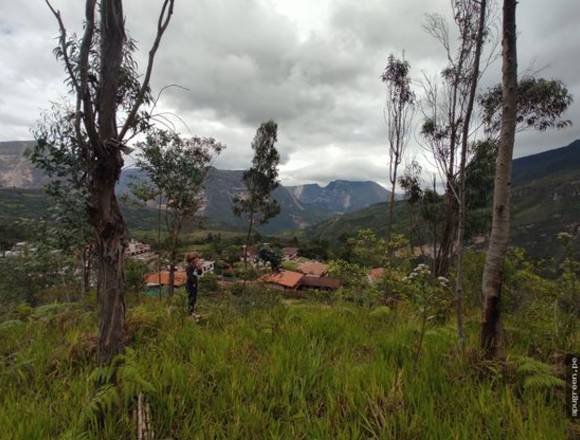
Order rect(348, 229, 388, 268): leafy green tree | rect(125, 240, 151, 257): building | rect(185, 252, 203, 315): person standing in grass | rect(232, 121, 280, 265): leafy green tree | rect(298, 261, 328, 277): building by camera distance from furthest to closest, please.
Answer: rect(298, 261, 328, 277): building
rect(232, 121, 280, 265): leafy green tree
rect(348, 229, 388, 268): leafy green tree
rect(185, 252, 203, 315): person standing in grass
rect(125, 240, 151, 257): building

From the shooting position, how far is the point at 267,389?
3000 millimetres

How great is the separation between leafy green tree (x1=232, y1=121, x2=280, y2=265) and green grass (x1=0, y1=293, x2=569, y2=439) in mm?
22865

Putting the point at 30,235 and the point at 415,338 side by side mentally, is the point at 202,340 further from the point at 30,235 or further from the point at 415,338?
the point at 30,235

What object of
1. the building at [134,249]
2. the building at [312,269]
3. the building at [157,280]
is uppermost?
the building at [134,249]

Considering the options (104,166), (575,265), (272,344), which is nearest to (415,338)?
(272,344)

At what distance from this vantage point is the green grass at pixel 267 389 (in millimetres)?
2438

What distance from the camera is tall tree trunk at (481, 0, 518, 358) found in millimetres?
3535

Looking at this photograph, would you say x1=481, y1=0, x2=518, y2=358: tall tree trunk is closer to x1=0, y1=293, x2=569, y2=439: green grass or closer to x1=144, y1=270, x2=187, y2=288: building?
x1=0, y1=293, x2=569, y2=439: green grass

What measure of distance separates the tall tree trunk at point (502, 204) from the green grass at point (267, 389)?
482 millimetres

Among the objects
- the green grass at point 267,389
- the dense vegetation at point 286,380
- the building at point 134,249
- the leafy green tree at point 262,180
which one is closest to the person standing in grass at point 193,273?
the building at point 134,249

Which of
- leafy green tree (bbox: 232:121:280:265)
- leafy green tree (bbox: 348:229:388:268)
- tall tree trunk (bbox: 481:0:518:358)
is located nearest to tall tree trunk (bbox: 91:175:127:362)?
tall tree trunk (bbox: 481:0:518:358)

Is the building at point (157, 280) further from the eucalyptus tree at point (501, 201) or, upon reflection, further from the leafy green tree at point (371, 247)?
the eucalyptus tree at point (501, 201)

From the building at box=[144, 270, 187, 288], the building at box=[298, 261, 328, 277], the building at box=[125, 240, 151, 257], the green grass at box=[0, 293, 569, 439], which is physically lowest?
the building at box=[298, 261, 328, 277]

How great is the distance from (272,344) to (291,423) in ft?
4.79
